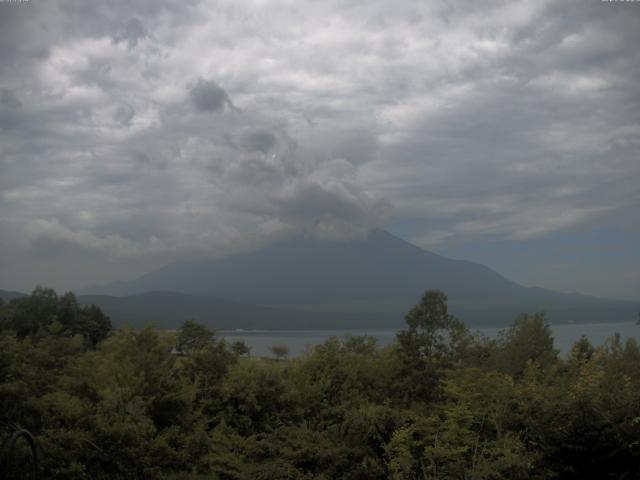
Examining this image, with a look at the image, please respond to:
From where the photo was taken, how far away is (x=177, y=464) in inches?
595

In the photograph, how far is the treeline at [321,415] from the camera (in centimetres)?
1330

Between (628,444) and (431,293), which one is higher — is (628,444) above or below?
below

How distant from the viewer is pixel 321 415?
19938mm

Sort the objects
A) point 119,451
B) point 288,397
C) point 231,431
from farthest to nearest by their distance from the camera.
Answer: point 288,397 < point 231,431 < point 119,451

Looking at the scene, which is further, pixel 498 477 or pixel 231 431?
pixel 231 431

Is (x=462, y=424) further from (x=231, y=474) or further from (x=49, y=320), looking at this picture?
(x=49, y=320)

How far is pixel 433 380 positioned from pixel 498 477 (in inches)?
359

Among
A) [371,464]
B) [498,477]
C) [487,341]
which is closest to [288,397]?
[371,464]

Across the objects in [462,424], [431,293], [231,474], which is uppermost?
[431,293]

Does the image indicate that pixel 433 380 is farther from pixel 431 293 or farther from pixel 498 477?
pixel 498 477

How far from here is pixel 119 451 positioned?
1380 cm

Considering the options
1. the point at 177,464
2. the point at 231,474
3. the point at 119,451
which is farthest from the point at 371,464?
the point at 119,451

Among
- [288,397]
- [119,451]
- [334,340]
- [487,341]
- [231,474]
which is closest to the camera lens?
[119,451]

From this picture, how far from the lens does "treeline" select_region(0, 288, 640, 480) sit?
43.7 ft
